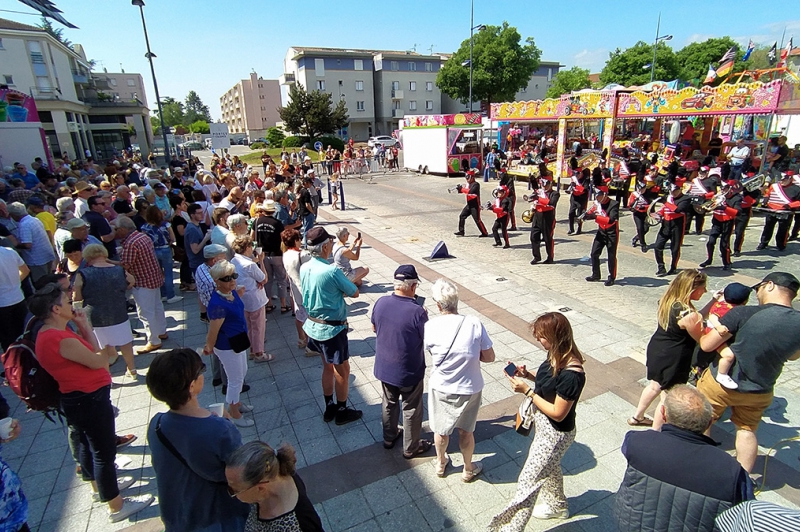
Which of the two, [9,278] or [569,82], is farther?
[569,82]

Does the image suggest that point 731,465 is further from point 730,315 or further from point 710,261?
point 710,261

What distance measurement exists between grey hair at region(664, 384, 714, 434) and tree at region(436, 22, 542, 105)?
49.4 m

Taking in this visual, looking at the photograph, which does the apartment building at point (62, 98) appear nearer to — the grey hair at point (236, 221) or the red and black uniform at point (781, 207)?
the grey hair at point (236, 221)

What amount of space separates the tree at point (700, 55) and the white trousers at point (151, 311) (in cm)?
5486

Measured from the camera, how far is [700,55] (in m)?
46.1

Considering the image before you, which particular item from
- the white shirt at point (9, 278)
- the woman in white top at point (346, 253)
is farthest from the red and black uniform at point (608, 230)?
the white shirt at point (9, 278)

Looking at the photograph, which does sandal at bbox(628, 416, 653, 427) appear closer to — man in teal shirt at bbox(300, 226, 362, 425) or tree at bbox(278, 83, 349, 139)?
man in teal shirt at bbox(300, 226, 362, 425)

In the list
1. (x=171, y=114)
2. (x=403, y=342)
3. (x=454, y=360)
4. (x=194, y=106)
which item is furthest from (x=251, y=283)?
(x=194, y=106)

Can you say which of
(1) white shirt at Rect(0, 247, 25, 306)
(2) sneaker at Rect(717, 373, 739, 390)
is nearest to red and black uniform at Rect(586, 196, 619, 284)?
(2) sneaker at Rect(717, 373, 739, 390)

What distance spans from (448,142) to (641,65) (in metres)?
33.2

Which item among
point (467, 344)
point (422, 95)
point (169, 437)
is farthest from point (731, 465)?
point (422, 95)

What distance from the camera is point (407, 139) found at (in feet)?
82.7

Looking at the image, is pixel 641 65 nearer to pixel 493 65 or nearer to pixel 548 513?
pixel 493 65

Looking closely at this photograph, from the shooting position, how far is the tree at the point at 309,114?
41656 millimetres
